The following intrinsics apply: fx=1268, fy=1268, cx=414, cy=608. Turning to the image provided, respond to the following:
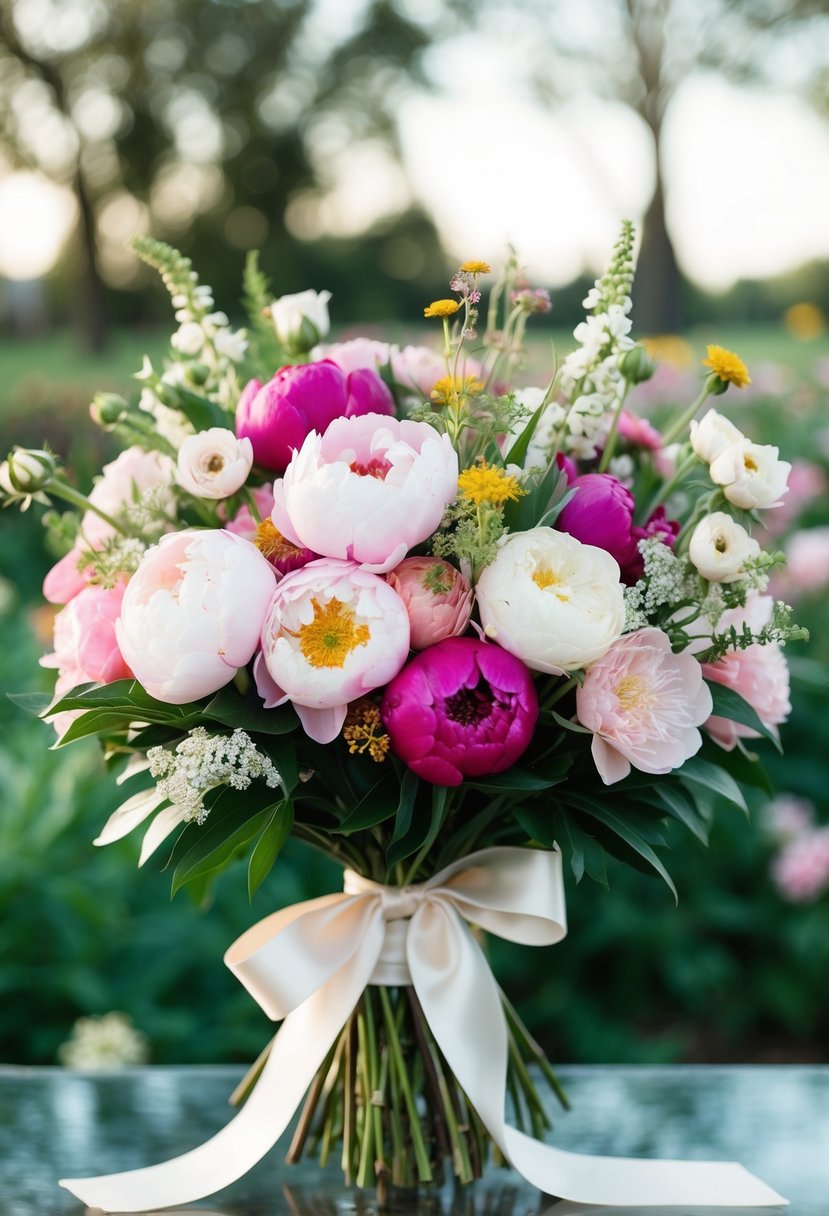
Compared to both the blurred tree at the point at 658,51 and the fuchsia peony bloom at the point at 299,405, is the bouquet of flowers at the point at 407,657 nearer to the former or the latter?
the fuchsia peony bloom at the point at 299,405

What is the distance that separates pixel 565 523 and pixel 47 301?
14141mm

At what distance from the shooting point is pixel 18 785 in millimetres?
2402

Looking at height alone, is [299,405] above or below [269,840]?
above

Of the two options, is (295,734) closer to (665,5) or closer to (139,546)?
(139,546)

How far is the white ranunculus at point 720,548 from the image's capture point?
0.87 meters

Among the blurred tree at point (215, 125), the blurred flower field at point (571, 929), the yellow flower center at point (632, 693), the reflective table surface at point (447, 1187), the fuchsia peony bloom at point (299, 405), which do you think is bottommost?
the blurred tree at point (215, 125)

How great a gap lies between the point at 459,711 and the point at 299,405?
0.83 ft

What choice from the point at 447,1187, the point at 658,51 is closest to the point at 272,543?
the point at 447,1187

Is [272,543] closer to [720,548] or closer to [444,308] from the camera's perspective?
[444,308]

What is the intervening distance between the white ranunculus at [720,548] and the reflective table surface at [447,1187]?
0.52m

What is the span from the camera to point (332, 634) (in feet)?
2.69

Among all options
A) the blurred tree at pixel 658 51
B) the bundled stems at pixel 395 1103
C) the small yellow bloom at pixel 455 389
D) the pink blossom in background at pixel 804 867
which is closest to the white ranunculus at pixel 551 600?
the small yellow bloom at pixel 455 389

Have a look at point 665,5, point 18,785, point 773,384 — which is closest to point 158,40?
point 665,5

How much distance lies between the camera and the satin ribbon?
100cm
